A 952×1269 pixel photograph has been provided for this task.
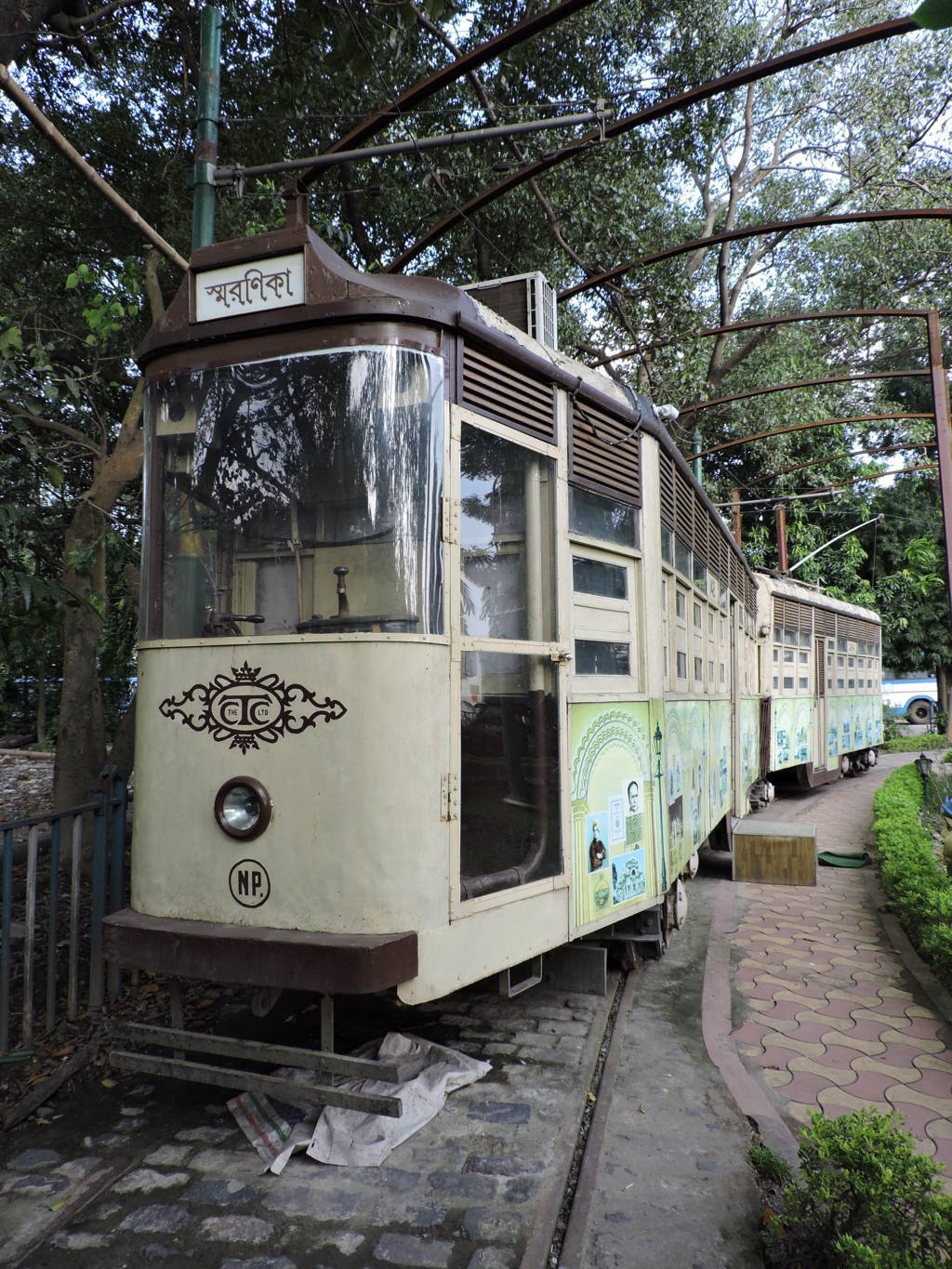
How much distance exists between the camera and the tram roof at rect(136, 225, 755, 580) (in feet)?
10.4

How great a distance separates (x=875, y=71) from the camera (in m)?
12.9

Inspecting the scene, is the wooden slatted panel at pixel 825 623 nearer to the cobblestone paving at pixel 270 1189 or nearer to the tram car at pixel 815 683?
the tram car at pixel 815 683

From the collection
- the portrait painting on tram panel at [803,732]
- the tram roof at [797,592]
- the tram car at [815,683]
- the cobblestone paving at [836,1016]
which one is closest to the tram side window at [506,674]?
the cobblestone paving at [836,1016]

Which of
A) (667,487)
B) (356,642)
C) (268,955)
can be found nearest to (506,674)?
(356,642)

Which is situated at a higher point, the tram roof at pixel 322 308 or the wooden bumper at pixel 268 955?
the tram roof at pixel 322 308

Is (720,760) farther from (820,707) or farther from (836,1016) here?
(820,707)

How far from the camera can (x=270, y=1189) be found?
9.46 feet

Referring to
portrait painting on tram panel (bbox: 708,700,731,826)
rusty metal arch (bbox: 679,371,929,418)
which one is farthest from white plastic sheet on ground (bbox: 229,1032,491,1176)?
rusty metal arch (bbox: 679,371,929,418)

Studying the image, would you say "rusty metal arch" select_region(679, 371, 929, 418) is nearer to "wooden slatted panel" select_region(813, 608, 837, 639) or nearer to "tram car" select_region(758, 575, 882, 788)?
"tram car" select_region(758, 575, 882, 788)

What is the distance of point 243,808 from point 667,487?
127 inches

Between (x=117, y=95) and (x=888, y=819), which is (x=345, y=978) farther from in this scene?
(x=117, y=95)

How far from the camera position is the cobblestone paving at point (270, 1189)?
2580 mm

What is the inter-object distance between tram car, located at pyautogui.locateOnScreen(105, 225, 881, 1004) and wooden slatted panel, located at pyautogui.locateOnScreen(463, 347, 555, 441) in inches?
0.5

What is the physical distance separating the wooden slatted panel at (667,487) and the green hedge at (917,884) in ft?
9.17
